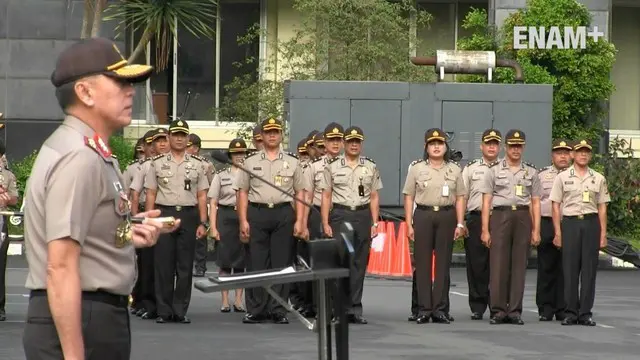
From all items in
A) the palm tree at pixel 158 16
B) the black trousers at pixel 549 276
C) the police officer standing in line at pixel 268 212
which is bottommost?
the black trousers at pixel 549 276

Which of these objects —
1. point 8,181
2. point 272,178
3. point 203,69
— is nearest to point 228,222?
point 272,178

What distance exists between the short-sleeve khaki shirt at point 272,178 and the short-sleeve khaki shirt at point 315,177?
168 mm

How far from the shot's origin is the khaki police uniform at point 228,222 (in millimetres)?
16406

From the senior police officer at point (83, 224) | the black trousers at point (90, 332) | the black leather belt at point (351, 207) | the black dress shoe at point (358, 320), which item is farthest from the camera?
the black leather belt at point (351, 207)

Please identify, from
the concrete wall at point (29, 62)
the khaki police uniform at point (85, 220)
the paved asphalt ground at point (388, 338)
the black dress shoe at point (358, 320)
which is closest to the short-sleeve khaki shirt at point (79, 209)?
the khaki police uniform at point (85, 220)

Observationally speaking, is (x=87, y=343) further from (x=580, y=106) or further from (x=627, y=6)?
(x=627, y=6)

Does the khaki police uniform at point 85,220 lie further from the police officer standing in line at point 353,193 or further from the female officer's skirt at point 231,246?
the female officer's skirt at point 231,246

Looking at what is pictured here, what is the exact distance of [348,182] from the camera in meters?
15.9

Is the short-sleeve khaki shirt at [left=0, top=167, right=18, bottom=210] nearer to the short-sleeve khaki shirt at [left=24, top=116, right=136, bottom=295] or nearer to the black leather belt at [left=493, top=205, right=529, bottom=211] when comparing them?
the black leather belt at [left=493, top=205, right=529, bottom=211]

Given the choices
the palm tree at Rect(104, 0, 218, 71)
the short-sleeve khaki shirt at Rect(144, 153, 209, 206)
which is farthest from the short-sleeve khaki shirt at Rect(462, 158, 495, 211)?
the palm tree at Rect(104, 0, 218, 71)

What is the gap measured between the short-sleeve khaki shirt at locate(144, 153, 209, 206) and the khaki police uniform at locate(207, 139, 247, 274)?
51cm

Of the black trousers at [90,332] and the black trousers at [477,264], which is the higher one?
the black trousers at [90,332]

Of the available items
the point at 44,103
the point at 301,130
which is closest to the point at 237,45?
the point at 44,103

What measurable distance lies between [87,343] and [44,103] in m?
26.2
